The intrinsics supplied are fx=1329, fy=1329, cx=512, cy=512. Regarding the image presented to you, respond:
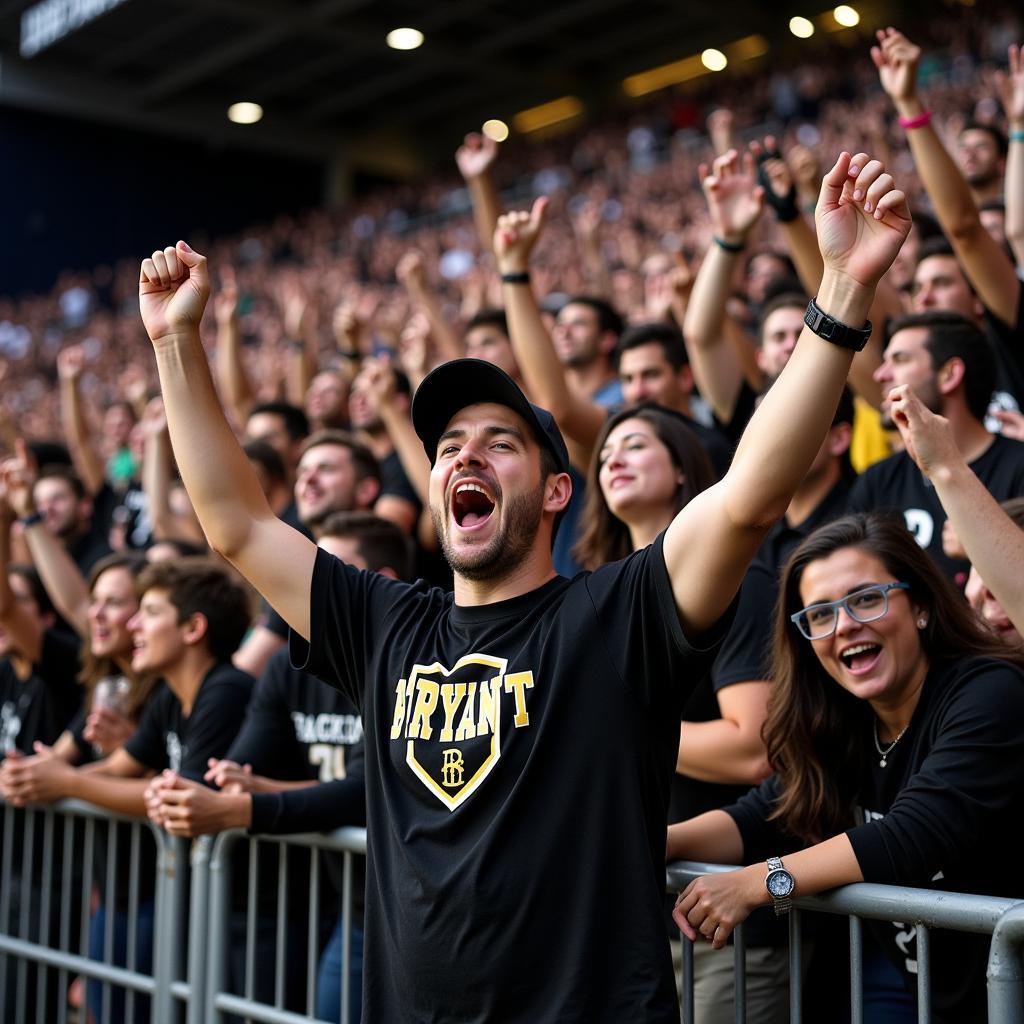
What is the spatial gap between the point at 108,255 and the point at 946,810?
26336 millimetres

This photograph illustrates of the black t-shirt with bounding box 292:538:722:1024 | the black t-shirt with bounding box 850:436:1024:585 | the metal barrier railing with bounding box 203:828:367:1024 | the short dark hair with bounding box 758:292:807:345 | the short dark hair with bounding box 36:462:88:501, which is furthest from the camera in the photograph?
the short dark hair with bounding box 36:462:88:501

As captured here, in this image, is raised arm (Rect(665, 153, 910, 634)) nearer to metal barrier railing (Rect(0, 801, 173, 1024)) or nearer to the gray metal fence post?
the gray metal fence post

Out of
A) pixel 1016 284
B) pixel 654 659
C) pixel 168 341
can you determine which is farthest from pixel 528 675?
pixel 1016 284

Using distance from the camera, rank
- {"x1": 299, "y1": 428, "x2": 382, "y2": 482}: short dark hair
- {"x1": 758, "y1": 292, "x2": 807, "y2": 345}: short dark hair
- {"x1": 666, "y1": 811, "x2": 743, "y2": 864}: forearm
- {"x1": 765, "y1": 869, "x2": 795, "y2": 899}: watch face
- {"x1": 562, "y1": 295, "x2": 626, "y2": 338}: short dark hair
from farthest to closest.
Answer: {"x1": 562, "y1": 295, "x2": 626, "y2": 338}: short dark hair
{"x1": 299, "y1": 428, "x2": 382, "y2": 482}: short dark hair
{"x1": 758, "y1": 292, "x2": 807, "y2": 345}: short dark hair
{"x1": 666, "y1": 811, "x2": 743, "y2": 864}: forearm
{"x1": 765, "y1": 869, "x2": 795, "y2": 899}: watch face

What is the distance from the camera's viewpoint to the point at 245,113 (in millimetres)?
25375

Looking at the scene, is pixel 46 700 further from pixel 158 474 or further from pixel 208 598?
pixel 208 598

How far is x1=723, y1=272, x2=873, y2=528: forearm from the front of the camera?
1938mm

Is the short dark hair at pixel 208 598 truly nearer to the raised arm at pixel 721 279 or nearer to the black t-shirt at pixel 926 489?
the raised arm at pixel 721 279

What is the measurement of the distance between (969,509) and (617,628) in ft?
2.62

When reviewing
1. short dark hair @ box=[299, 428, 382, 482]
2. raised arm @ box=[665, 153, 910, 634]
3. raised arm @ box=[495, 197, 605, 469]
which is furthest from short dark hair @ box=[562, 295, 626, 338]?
raised arm @ box=[665, 153, 910, 634]

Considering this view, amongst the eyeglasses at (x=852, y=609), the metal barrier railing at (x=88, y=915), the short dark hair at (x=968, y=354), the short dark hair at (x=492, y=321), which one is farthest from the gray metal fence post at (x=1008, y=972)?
the short dark hair at (x=492, y=321)

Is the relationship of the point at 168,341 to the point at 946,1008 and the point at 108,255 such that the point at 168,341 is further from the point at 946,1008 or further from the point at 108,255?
the point at 108,255

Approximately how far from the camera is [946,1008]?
7.94 ft

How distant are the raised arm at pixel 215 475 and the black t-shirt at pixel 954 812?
42.1 inches
